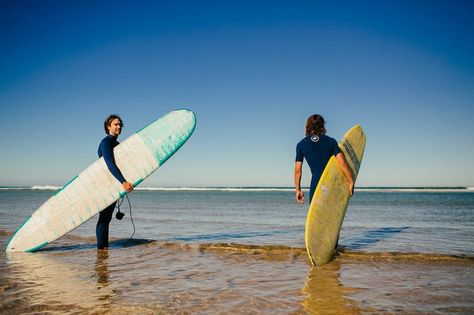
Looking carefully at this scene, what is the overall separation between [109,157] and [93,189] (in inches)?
28.5

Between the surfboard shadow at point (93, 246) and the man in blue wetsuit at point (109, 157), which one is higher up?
the man in blue wetsuit at point (109, 157)

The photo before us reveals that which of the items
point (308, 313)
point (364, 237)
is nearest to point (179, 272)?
point (308, 313)

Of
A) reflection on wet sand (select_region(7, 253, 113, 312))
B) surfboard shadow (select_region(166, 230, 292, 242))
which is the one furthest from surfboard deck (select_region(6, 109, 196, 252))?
surfboard shadow (select_region(166, 230, 292, 242))

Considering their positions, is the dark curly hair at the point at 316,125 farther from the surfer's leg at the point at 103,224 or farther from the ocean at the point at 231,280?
the surfer's leg at the point at 103,224

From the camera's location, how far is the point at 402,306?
2688 millimetres

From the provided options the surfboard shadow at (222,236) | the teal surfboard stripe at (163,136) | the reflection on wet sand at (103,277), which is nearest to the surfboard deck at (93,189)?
the teal surfboard stripe at (163,136)

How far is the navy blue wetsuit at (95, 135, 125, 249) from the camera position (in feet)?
16.4

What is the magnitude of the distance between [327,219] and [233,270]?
1.26 meters

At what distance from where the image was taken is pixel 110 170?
496cm

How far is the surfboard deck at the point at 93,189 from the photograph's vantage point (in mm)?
5352

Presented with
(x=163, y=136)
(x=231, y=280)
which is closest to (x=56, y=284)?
(x=231, y=280)

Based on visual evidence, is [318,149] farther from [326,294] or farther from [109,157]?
[109,157]

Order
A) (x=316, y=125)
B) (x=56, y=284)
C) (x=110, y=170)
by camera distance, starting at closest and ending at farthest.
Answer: (x=56, y=284) < (x=316, y=125) < (x=110, y=170)

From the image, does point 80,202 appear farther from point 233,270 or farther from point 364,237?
point 364,237
